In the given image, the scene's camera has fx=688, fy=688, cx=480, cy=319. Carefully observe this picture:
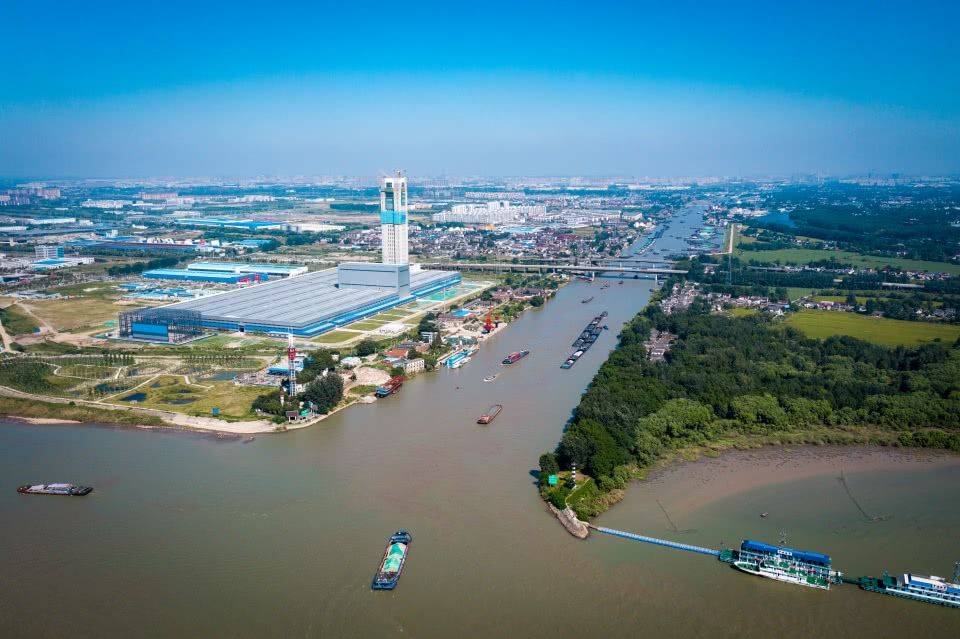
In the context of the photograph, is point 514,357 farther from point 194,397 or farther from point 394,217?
point 394,217

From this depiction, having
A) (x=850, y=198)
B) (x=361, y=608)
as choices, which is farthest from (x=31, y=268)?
(x=850, y=198)

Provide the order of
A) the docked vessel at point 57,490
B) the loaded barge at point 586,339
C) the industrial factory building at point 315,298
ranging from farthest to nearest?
the industrial factory building at point 315,298, the loaded barge at point 586,339, the docked vessel at point 57,490

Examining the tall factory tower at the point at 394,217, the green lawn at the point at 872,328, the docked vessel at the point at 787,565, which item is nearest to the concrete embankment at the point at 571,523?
the docked vessel at the point at 787,565

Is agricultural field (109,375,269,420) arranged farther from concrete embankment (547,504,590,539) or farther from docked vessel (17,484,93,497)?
concrete embankment (547,504,590,539)

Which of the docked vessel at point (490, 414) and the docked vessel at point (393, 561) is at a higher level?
the docked vessel at point (393, 561)

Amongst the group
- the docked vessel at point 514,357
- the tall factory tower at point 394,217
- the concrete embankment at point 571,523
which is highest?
the tall factory tower at point 394,217

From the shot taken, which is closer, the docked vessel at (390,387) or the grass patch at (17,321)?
the docked vessel at (390,387)

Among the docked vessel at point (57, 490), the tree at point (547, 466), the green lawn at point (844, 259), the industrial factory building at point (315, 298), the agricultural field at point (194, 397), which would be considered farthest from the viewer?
the green lawn at point (844, 259)

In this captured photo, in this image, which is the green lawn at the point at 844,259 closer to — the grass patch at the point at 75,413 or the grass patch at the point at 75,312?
the grass patch at the point at 75,312
